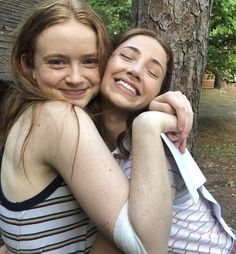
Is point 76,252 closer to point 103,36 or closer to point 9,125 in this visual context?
point 9,125

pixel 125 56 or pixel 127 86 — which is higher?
pixel 125 56

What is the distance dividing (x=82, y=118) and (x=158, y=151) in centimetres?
29

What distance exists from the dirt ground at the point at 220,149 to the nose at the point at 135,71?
13.3 feet

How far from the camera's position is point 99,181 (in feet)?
4.52

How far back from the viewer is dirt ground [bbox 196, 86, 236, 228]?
6.66 metres

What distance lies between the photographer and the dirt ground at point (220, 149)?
21.8ft

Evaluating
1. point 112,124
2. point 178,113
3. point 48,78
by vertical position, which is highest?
point 48,78

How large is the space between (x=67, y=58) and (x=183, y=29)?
1.49 metres

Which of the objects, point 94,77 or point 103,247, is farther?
point 94,77

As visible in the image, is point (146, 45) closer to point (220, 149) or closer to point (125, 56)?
point (125, 56)

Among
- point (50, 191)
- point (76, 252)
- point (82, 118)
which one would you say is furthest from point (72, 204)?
point (82, 118)

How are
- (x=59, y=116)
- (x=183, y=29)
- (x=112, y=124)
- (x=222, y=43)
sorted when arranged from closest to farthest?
(x=59, y=116)
(x=112, y=124)
(x=183, y=29)
(x=222, y=43)

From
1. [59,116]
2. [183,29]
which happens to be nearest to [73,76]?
[59,116]

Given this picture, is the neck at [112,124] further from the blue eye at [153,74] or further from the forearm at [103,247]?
the forearm at [103,247]
